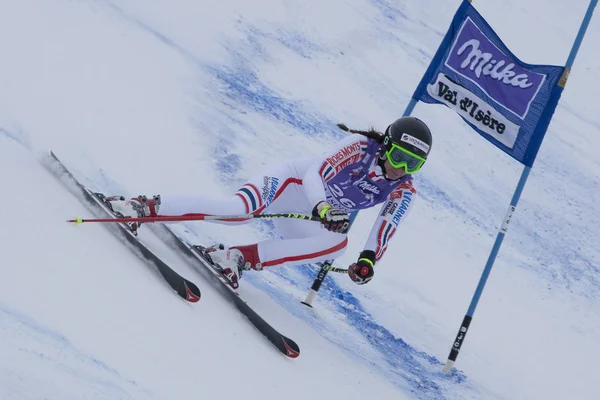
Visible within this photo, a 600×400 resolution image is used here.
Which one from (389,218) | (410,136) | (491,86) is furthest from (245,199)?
(491,86)

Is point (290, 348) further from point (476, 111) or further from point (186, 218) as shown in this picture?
point (476, 111)

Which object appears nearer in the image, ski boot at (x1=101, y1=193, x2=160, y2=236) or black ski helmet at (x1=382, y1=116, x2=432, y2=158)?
ski boot at (x1=101, y1=193, x2=160, y2=236)

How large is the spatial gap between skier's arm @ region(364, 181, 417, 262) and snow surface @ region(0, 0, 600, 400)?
67 cm

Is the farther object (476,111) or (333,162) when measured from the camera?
(476,111)

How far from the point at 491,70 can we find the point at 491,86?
0.11 meters

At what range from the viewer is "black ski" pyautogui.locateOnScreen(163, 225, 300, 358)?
14.6 feet

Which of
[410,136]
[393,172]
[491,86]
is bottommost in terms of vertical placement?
[393,172]

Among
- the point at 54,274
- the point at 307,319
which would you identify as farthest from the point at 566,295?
the point at 54,274

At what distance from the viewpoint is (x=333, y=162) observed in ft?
16.1

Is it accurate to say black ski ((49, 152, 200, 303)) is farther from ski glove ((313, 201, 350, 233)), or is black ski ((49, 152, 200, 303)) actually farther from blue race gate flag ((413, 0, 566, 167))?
blue race gate flag ((413, 0, 566, 167))

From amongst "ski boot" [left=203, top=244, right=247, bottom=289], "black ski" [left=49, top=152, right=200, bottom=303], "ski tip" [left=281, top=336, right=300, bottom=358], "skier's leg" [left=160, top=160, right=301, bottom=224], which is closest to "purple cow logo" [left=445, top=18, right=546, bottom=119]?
"skier's leg" [left=160, top=160, right=301, bottom=224]

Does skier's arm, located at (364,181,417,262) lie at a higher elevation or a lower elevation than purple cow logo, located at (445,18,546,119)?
lower

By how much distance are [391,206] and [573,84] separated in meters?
9.26

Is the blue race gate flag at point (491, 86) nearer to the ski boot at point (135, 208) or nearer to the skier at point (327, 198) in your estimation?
the skier at point (327, 198)
